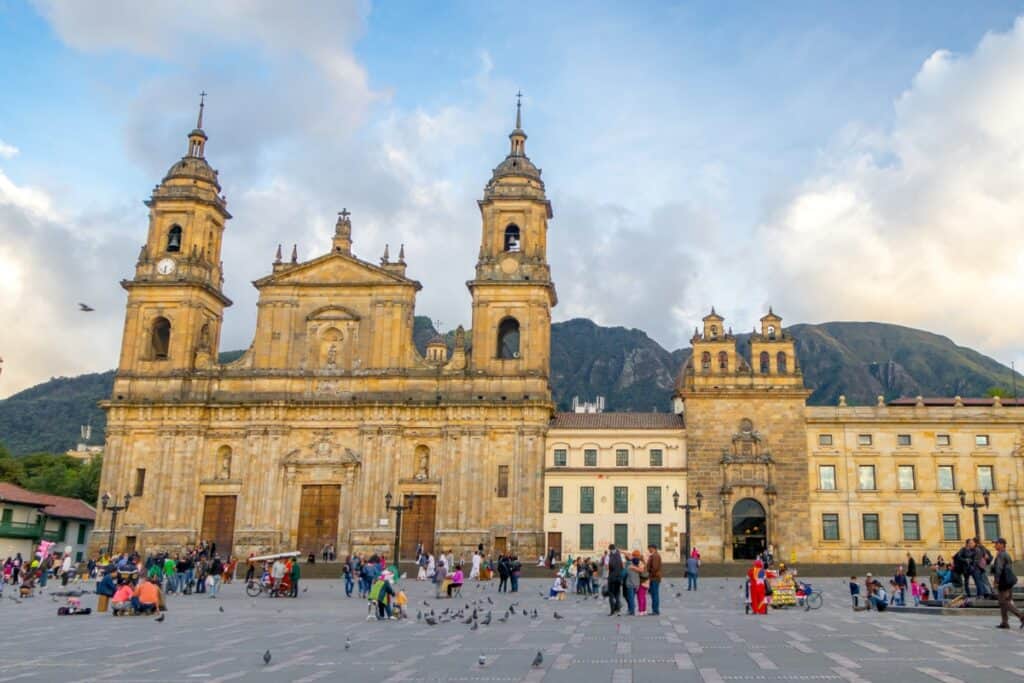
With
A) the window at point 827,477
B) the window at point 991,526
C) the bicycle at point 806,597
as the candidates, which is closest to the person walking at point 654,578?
the bicycle at point 806,597

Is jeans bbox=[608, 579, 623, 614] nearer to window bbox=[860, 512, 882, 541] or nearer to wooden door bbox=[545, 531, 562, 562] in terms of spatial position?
wooden door bbox=[545, 531, 562, 562]

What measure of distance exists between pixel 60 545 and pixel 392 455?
30091mm

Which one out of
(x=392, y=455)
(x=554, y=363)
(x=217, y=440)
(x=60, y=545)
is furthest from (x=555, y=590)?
(x=554, y=363)

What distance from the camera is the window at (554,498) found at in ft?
184

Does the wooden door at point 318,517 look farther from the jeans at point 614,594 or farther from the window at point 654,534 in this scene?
the jeans at point 614,594

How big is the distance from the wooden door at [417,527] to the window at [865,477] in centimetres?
2529

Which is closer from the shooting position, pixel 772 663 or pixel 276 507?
pixel 772 663

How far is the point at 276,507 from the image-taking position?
2227 inches

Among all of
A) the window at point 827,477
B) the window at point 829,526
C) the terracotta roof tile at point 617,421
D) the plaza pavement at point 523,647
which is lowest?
the plaza pavement at point 523,647

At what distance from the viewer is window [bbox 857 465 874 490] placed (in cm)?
5579

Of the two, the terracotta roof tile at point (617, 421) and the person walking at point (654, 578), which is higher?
the terracotta roof tile at point (617, 421)

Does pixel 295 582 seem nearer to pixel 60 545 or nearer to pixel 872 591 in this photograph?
pixel 872 591

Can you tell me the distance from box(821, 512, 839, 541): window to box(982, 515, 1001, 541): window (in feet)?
27.0

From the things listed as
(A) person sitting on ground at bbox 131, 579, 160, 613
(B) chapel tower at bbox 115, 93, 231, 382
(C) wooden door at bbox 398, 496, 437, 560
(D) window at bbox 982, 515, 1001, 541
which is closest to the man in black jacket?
(A) person sitting on ground at bbox 131, 579, 160, 613
